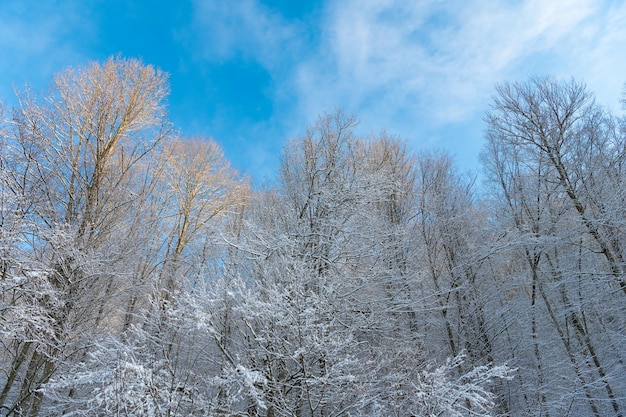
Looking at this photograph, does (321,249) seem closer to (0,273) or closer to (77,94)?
(0,273)

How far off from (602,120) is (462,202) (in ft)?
13.8

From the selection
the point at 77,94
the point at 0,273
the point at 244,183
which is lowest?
the point at 0,273

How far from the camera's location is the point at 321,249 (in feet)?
24.0

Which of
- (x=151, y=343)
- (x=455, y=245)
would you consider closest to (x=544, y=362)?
(x=455, y=245)

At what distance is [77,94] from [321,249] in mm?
6768

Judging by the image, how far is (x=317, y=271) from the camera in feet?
22.1

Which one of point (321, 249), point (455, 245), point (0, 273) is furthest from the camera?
point (455, 245)

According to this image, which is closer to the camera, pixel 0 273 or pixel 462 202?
pixel 0 273

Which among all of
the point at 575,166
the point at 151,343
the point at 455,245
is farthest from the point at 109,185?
the point at 575,166

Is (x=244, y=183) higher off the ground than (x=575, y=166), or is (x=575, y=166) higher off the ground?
(x=244, y=183)

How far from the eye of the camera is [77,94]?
812cm

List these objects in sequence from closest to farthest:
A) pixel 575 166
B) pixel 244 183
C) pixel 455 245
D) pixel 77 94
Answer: pixel 77 94 < pixel 575 166 < pixel 455 245 < pixel 244 183

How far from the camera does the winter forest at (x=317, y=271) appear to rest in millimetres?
5203

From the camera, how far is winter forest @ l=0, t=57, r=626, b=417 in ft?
17.1
